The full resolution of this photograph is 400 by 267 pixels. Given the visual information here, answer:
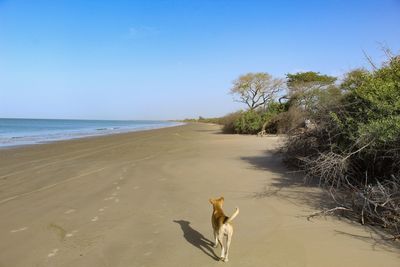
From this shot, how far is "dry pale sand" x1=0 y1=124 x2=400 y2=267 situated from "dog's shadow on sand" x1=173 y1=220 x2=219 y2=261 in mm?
12

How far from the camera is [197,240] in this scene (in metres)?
4.95

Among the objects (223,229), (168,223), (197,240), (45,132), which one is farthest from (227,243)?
(45,132)

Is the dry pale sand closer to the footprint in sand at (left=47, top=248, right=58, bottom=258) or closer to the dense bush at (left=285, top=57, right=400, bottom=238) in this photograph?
the footprint in sand at (left=47, top=248, right=58, bottom=258)

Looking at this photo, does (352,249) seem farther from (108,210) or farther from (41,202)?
(41,202)

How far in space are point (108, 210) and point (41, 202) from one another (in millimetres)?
1527

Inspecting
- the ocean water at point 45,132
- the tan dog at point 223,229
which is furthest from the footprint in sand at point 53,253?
the ocean water at point 45,132

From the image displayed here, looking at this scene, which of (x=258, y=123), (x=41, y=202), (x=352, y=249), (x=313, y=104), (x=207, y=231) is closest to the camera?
(x=352, y=249)

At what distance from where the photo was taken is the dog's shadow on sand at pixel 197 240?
179 inches

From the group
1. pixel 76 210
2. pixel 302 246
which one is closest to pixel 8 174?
pixel 76 210

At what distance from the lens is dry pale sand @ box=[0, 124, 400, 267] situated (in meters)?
4.38

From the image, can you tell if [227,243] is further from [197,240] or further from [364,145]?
[364,145]

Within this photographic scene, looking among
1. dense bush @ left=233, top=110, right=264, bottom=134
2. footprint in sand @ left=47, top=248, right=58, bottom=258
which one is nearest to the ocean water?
dense bush @ left=233, top=110, right=264, bottom=134

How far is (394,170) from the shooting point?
22.1 ft

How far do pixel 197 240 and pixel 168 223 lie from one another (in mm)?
812
